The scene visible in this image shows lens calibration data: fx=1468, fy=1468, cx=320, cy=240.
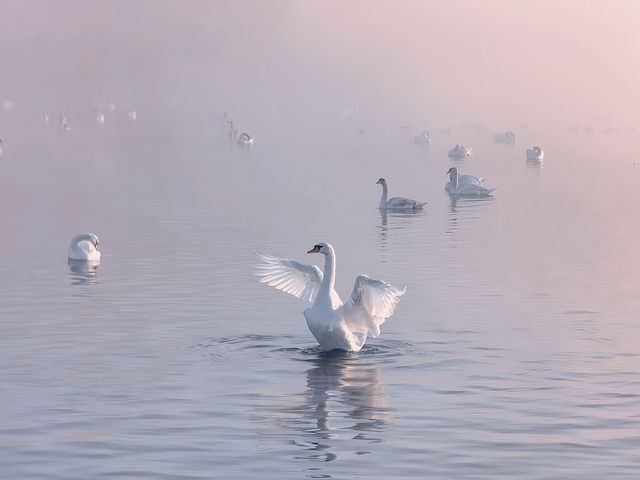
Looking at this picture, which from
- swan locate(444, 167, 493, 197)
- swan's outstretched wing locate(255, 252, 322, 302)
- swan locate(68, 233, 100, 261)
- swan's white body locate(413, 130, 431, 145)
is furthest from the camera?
swan's white body locate(413, 130, 431, 145)

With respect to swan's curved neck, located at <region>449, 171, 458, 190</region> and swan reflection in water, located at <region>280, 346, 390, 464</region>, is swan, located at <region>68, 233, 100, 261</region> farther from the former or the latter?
swan's curved neck, located at <region>449, 171, 458, 190</region>

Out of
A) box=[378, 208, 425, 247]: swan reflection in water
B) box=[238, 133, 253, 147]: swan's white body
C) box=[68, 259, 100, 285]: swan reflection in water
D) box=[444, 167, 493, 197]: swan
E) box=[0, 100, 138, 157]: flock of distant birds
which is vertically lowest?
box=[68, 259, 100, 285]: swan reflection in water

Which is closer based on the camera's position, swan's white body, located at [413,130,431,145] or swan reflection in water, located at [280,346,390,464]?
swan reflection in water, located at [280,346,390,464]

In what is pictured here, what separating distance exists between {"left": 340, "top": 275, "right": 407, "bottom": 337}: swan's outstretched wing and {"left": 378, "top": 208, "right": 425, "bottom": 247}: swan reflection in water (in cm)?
1682

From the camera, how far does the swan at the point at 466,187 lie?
61688 millimetres

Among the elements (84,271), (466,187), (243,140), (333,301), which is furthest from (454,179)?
(243,140)

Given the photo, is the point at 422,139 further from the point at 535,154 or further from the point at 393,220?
the point at 393,220

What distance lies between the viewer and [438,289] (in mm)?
33406

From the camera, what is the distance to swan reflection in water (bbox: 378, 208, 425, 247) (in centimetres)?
4597

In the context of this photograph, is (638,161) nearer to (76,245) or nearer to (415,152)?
(415,152)

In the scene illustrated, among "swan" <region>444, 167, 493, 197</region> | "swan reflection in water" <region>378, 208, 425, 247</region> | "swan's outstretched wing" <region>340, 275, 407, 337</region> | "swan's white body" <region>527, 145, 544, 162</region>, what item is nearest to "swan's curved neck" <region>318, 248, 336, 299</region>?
"swan's outstretched wing" <region>340, 275, 407, 337</region>

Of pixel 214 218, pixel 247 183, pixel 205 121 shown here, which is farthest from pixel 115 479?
pixel 205 121

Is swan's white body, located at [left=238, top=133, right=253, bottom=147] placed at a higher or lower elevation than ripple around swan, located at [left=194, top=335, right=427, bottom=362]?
higher

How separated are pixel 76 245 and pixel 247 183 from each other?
28.7 meters
